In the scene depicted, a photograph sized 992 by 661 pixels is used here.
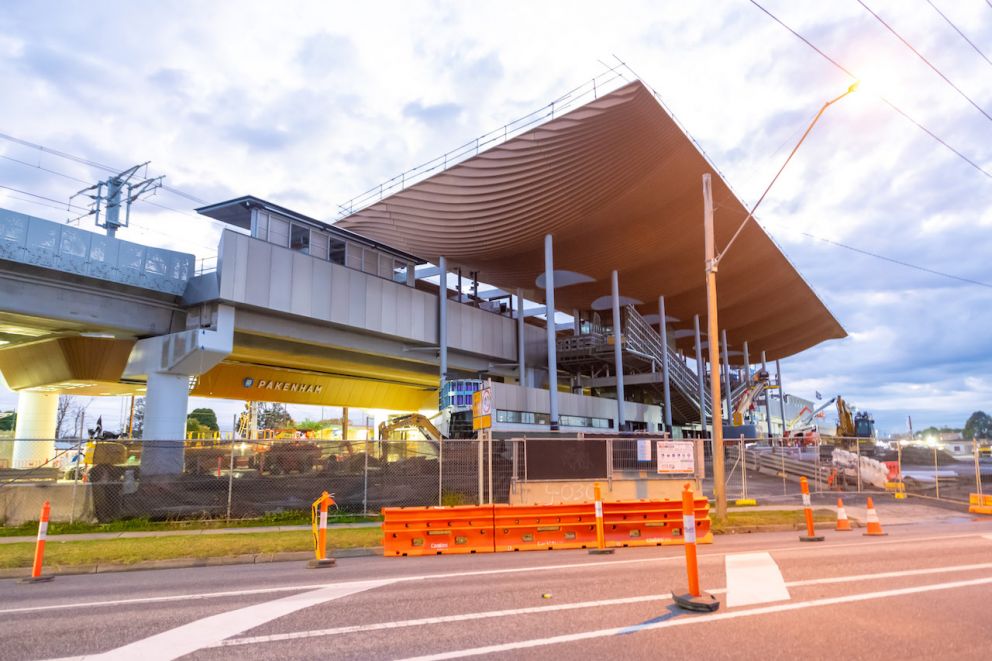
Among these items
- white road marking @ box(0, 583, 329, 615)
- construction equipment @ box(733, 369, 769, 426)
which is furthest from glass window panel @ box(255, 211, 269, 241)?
construction equipment @ box(733, 369, 769, 426)

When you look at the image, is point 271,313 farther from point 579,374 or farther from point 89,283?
point 579,374

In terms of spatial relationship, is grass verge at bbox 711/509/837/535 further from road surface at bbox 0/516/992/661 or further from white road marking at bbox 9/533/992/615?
road surface at bbox 0/516/992/661

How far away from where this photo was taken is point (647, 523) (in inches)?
542

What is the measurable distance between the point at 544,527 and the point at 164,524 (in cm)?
1003

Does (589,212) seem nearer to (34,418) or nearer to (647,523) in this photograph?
(647,523)

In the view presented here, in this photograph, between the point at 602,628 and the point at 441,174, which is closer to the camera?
the point at 602,628

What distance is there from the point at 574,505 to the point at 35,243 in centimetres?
2096

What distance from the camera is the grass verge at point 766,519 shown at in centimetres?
1609

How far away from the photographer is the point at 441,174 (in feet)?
114

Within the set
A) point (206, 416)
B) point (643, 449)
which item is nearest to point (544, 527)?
point (643, 449)

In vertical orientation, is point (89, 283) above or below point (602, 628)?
above

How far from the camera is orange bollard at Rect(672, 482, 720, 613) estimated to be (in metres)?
6.62

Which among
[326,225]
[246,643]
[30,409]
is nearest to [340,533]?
[246,643]

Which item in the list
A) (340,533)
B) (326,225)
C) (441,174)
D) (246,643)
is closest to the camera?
(246,643)
